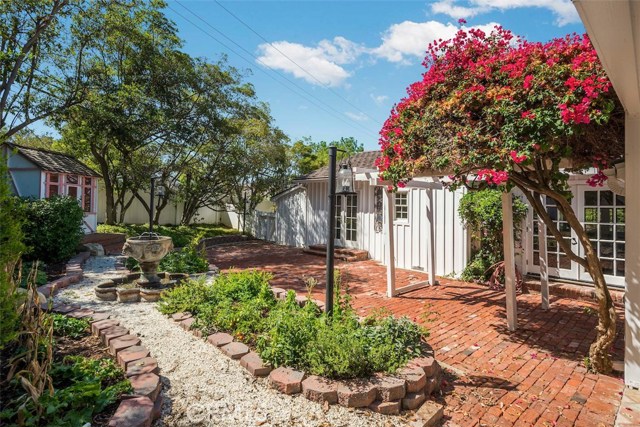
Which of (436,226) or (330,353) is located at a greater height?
(436,226)

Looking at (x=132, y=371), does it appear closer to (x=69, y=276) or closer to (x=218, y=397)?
(x=218, y=397)

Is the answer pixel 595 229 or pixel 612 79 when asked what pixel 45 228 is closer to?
pixel 612 79

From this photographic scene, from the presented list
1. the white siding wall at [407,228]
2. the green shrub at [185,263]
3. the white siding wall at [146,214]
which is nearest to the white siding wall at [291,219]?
the white siding wall at [407,228]

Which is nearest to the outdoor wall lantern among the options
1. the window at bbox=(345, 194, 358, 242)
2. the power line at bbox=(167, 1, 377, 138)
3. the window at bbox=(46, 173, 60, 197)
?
the window at bbox=(345, 194, 358, 242)

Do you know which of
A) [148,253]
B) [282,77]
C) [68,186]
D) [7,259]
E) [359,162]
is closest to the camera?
[7,259]

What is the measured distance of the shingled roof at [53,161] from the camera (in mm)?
11750

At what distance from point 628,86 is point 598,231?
4816mm

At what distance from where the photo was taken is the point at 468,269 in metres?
7.19

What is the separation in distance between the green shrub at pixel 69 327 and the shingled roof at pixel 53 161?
10831mm

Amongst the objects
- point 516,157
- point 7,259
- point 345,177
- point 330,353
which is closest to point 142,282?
point 7,259

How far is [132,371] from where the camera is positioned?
267cm

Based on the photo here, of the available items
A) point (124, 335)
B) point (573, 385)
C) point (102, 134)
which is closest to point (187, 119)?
point (102, 134)

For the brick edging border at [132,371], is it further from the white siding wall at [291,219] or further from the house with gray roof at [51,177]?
the house with gray roof at [51,177]

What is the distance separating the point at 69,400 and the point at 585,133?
4.73m
